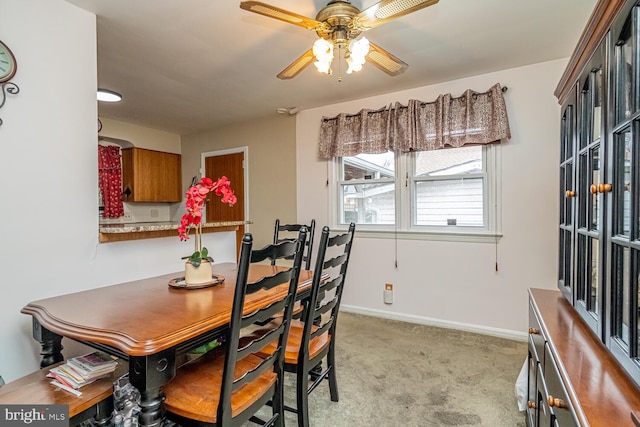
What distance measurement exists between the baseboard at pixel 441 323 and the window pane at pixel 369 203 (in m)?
1.02

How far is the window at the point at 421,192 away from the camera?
312 cm

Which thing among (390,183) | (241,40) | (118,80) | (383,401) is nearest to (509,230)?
(390,183)

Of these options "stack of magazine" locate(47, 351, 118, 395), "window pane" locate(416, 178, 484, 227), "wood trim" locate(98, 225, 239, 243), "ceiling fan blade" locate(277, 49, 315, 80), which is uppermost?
"ceiling fan blade" locate(277, 49, 315, 80)

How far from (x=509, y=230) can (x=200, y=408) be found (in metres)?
2.90

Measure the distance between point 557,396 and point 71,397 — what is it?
1644 mm

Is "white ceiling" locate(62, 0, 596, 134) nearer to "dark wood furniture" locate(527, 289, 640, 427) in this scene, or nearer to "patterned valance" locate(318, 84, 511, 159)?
"patterned valance" locate(318, 84, 511, 159)

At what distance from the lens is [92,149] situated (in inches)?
79.4

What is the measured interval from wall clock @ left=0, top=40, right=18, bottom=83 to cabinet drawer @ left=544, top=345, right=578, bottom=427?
2.68 meters

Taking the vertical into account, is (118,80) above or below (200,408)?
above

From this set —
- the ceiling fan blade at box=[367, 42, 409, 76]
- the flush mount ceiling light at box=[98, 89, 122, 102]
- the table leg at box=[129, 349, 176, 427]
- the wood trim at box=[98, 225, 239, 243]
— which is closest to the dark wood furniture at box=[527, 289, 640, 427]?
the table leg at box=[129, 349, 176, 427]

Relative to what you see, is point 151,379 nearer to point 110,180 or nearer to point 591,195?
point 591,195

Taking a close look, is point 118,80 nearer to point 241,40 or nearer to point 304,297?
point 241,40

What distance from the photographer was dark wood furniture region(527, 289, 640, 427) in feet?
2.62

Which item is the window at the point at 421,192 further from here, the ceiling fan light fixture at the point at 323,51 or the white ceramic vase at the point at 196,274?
the white ceramic vase at the point at 196,274
